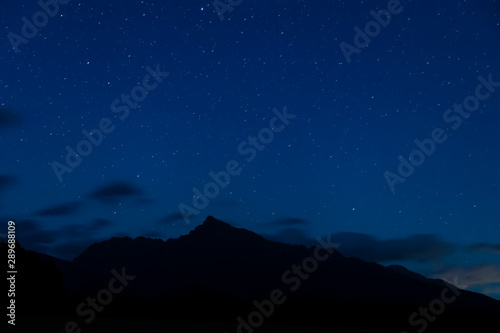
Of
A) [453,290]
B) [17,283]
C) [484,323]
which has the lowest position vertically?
[484,323]

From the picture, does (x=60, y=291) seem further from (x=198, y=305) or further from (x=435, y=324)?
(x=435, y=324)

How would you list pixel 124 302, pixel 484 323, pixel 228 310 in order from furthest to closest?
pixel 124 302 < pixel 228 310 < pixel 484 323

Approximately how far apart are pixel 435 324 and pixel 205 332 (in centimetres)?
968

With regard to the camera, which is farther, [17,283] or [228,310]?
[17,283]

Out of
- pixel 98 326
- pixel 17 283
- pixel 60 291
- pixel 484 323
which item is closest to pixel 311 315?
pixel 484 323

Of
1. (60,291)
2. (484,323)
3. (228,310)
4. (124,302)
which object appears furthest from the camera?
(60,291)

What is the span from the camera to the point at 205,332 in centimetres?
1434

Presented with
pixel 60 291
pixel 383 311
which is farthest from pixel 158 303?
pixel 60 291

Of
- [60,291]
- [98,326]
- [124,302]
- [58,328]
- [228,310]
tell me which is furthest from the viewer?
[60,291]

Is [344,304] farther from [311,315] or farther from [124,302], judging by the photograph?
[124,302]

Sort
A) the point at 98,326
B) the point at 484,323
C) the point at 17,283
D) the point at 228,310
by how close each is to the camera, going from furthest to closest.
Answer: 1. the point at 17,283
2. the point at 228,310
3. the point at 484,323
4. the point at 98,326

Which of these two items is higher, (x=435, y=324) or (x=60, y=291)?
(x=60, y=291)

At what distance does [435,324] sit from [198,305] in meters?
9.89

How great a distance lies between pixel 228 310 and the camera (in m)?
20.5
